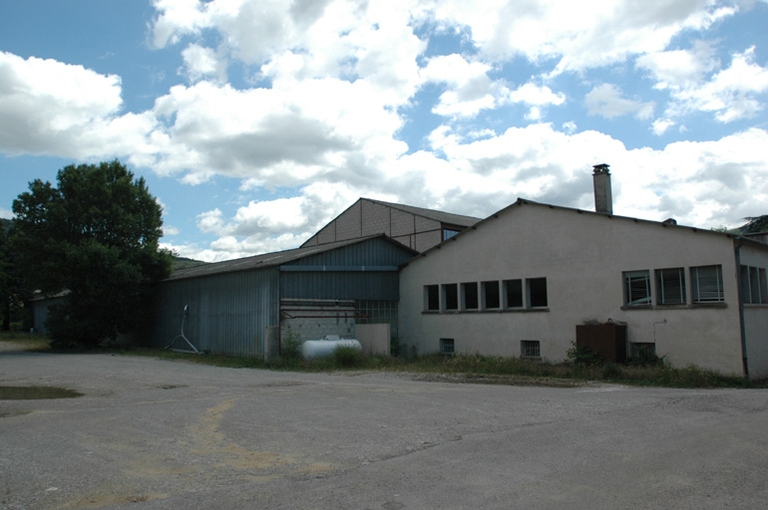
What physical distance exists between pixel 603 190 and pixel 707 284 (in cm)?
642

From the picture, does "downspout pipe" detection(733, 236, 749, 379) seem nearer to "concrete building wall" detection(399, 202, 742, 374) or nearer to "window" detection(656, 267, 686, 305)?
"concrete building wall" detection(399, 202, 742, 374)

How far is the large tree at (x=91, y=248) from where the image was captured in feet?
103

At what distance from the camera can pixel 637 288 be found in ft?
65.8

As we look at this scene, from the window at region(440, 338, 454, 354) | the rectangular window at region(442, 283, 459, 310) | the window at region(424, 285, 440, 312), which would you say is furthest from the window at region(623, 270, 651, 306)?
the window at region(424, 285, 440, 312)

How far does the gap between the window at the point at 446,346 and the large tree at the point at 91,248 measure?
1741cm

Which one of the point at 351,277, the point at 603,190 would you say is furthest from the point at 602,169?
the point at 351,277

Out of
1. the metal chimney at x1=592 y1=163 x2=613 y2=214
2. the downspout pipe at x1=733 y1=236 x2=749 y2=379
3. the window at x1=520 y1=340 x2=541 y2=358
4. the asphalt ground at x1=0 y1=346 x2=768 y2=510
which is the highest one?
the metal chimney at x1=592 y1=163 x2=613 y2=214

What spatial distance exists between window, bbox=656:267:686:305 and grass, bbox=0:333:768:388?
83.0 inches

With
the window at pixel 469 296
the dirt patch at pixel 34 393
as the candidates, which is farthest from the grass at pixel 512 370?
the dirt patch at pixel 34 393

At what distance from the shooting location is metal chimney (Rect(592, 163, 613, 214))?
77.5 feet

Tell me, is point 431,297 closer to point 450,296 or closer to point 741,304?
point 450,296

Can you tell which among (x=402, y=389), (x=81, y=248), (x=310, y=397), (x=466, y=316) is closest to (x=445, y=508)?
(x=310, y=397)

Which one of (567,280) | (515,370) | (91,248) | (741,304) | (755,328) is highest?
(91,248)

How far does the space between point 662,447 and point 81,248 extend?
30218 millimetres
